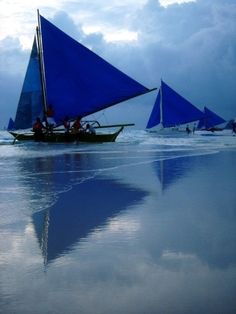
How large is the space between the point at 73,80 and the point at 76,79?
214mm

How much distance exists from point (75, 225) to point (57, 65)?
1065 inches

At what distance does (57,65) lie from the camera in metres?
30.9

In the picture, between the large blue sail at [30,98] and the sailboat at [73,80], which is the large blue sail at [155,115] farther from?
the sailboat at [73,80]

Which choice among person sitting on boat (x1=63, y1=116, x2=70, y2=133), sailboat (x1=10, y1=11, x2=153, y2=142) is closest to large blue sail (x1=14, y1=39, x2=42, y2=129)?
sailboat (x1=10, y1=11, x2=153, y2=142)

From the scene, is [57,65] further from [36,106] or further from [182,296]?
[182,296]

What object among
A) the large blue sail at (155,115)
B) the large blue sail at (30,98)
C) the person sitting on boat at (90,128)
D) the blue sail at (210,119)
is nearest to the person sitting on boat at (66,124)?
the person sitting on boat at (90,128)

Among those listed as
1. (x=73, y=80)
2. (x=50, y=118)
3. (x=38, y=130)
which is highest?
(x=73, y=80)

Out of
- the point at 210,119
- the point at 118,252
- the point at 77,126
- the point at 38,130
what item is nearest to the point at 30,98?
the point at 38,130

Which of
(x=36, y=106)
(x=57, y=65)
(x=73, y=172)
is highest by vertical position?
(x=57, y=65)

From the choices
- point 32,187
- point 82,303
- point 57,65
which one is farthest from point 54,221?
point 57,65

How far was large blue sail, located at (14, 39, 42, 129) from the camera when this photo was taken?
32781mm

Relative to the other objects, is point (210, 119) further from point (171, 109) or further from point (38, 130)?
point (38, 130)

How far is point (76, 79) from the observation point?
1220 inches

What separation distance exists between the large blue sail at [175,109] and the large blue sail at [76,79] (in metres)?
36.4
